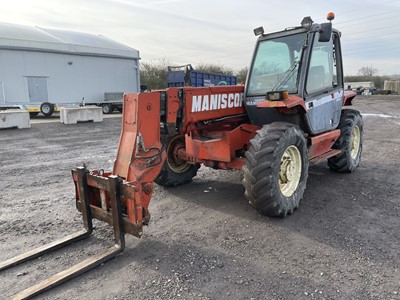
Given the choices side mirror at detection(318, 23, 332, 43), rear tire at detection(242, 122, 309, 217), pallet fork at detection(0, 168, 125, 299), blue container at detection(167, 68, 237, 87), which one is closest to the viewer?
pallet fork at detection(0, 168, 125, 299)

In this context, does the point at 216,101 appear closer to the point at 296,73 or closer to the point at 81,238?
the point at 296,73

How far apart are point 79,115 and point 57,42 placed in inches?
368

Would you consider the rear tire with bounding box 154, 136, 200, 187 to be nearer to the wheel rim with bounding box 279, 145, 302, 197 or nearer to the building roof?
the wheel rim with bounding box 279, 145, 302, 197

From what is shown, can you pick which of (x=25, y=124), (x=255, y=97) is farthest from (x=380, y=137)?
(x=25, y=124)

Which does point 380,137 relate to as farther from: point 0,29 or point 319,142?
point 0,29

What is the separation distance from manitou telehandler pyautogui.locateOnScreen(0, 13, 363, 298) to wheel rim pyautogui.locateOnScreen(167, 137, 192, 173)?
18 millimetres

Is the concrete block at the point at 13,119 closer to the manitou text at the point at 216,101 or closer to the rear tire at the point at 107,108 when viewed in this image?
the rear tire at the point at 107,108

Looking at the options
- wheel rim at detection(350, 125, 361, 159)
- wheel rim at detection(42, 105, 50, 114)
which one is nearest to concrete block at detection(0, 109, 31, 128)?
wheel rim at detection(42, 105, 50, 114)

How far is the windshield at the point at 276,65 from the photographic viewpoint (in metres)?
5.05

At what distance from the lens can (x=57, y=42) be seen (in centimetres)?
2323

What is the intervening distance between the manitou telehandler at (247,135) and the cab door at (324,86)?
17 mm

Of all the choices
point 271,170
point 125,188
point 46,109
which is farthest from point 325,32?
point 46,109

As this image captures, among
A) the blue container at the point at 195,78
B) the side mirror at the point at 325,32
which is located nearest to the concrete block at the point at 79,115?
the blue container at the point at 195,78

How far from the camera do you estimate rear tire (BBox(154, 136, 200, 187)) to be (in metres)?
5.51
